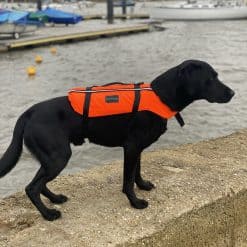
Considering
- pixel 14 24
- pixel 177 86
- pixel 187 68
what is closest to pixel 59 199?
pixel 177 86

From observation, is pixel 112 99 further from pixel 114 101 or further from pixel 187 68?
pixel 187 68

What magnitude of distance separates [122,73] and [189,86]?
53.9 ft

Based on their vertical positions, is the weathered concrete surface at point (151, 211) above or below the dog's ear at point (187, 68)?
A: below

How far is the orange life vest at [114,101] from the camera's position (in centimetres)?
444

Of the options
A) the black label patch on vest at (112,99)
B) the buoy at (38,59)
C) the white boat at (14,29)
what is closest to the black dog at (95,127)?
the black label patch on vest at (112,99)

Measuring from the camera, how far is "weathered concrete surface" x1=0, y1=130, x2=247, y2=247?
4.41 metres

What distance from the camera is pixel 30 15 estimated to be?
36.3 metres

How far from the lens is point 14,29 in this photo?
28562mm

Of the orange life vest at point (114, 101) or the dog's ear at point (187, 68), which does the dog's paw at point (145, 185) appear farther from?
the dog's ear at point (187, 68)

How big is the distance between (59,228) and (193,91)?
5.66ft

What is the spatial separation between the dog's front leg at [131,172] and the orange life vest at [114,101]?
0.35 m

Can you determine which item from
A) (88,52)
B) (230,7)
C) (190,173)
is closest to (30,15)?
(88,52)

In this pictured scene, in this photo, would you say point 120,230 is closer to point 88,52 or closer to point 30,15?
point 88,52

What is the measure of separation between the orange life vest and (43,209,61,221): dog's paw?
3.21ft
